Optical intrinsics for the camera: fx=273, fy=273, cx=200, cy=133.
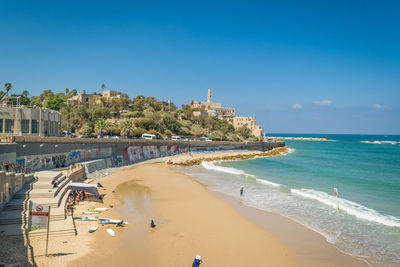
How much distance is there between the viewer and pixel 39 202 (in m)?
18.1

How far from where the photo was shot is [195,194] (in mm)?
29141

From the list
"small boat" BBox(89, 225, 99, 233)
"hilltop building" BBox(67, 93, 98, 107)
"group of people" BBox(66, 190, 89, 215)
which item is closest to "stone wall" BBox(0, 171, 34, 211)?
"group of people" BBox(66, 190, 89, 215)

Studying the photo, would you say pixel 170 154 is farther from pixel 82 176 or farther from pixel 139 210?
pixel 139 210

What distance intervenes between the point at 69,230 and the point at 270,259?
11.7m

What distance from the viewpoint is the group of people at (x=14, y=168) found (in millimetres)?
23347

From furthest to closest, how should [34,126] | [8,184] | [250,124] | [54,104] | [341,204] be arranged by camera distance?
[250,124] < [54,104] < [34,126] < [341,204] < [8,184]

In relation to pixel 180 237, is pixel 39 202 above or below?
above

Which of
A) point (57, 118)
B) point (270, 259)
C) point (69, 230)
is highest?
point (57, 118)

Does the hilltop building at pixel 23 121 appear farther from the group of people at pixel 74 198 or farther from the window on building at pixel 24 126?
the group of people at pixel 74 198

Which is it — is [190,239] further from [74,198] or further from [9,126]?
[9,126]

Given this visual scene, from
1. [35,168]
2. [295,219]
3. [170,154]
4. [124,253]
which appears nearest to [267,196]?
[295,219]

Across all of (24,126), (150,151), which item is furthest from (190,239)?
(150,151)

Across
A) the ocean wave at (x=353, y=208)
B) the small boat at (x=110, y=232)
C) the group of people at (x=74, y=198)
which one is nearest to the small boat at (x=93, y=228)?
the small boat at (x=110, y=232)

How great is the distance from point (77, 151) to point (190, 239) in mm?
→ 25616
